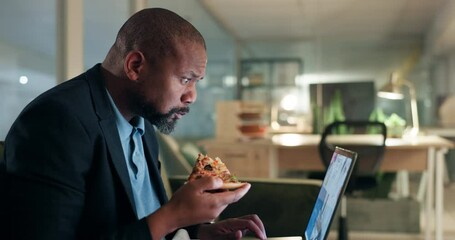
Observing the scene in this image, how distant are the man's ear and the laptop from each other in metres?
0.45

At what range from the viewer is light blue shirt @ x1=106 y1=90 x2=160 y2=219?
3.51 feet

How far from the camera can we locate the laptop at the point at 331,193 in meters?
0.98

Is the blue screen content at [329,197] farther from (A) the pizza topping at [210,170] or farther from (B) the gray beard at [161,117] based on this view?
(B) the gray beard at [161,117]

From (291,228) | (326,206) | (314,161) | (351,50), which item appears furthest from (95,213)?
(351,50)

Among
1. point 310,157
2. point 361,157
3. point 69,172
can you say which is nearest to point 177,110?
point 69,172

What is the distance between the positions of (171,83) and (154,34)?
0.33 ft

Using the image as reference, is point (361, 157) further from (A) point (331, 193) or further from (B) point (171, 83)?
(B) point (171, 83)

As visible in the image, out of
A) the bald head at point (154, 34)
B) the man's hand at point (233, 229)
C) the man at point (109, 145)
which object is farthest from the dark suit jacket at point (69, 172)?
the man's hand at point (233, 229)

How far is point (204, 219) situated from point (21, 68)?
1.37 meters

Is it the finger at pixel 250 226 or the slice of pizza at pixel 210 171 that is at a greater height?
the slice of pizza at pixel 210 171

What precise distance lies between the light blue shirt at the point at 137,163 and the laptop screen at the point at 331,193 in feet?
1.21

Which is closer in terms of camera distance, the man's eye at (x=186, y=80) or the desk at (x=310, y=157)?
the man's eye at (x=186, y=80)

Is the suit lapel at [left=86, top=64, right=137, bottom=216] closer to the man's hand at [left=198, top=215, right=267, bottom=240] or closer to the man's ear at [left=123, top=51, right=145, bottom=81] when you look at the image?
the man's ear at [left=123, top=51, right=145, bottom=81]

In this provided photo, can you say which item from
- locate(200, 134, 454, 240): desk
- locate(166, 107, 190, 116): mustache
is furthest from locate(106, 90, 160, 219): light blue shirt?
locate(200, 134, 454, 240): desk
